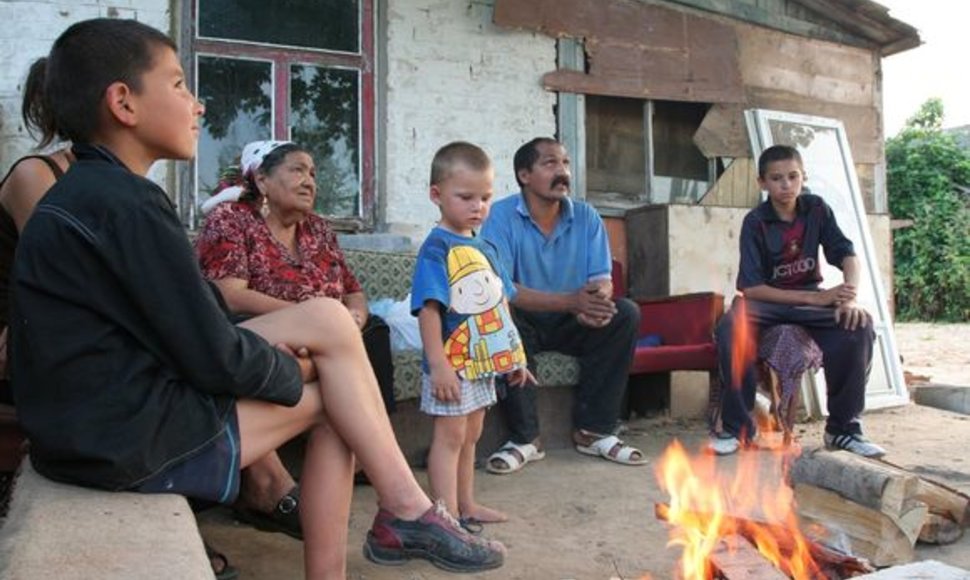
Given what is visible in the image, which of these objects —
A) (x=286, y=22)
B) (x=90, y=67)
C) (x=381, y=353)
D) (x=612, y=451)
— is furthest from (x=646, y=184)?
(x=90, y=67)

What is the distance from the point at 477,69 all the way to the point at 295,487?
4.21 meters

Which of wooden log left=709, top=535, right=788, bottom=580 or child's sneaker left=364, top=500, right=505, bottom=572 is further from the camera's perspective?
child's sneaker left=364, top=500, right=505, bottom=572

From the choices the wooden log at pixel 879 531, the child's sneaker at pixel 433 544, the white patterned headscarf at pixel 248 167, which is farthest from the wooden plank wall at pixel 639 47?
the child's sneaker at pixel 433 544

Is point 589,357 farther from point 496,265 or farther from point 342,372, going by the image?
point 342,372

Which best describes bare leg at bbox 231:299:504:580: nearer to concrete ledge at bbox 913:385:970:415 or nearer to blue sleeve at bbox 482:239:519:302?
blue sleeve at bbox 482:239:519:302

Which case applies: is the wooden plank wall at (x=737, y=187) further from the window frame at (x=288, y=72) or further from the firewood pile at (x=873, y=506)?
the firewood pile at (x=873, y=506)

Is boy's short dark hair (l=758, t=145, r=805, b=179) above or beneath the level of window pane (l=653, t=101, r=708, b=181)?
beneath

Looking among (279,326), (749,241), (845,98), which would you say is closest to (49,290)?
(279,326)

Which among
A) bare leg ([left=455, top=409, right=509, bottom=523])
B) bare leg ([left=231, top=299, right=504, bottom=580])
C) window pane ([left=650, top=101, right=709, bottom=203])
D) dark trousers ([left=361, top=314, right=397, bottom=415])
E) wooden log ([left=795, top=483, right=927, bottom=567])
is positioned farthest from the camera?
window pane ([left=650, top=101, right=709, bottom=203])

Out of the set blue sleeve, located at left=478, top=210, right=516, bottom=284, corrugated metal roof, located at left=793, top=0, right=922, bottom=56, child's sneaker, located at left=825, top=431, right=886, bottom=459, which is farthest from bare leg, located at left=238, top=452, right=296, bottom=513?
corrugated metal roof, located at left=793, top=0, right=922, bottom=56

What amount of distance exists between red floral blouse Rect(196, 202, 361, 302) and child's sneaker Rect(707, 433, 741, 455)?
2.21 meters

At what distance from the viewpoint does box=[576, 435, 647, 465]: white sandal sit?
13.9 ft

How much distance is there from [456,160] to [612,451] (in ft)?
6.40

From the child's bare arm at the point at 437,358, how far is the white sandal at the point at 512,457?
116 centimetres
